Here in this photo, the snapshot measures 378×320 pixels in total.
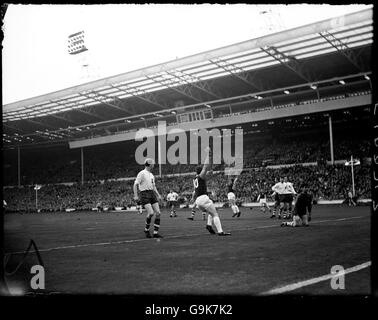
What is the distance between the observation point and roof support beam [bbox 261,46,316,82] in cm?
3519

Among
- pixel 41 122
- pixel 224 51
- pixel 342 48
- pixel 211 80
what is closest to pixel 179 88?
pixel 211 80

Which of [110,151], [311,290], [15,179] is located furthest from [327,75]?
[15,179]

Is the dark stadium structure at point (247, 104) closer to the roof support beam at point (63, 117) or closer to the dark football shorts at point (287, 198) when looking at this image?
the roof support beam at point (63, 117)

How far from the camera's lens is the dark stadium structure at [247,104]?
115 ft

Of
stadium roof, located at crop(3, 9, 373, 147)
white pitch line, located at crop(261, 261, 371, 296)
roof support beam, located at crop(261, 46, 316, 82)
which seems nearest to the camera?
white pitch line, located at crop(261, 261, 371, 296)

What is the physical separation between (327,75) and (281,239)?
3275cm

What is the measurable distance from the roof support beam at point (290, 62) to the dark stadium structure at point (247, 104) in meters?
0.09

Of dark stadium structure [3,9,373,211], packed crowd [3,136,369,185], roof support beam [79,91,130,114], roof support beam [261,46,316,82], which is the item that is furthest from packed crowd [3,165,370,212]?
roof support beam [79,91,130,114]

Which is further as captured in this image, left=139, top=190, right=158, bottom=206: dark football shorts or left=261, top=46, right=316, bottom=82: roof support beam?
left=261, top=46, right=316, bottom=82: roof support beam

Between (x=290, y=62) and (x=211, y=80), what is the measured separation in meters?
8.70
